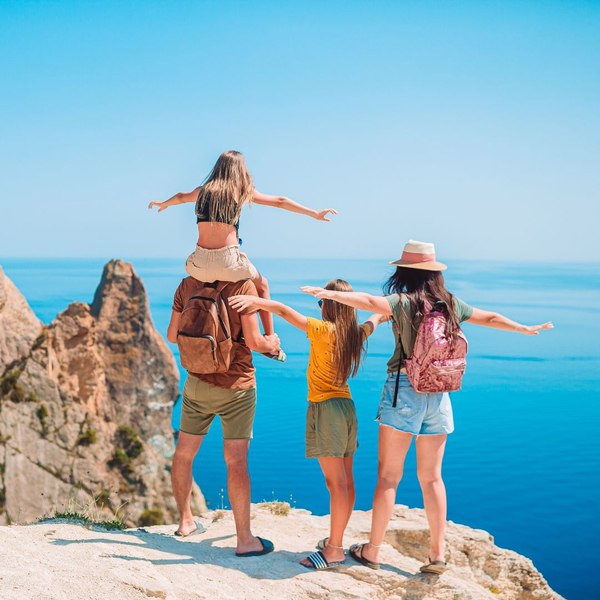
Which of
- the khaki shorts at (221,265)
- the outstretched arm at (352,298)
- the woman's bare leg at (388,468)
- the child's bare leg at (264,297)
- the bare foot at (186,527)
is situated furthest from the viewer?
the bare foot at (186,527)

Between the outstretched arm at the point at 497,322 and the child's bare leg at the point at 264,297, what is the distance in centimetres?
157

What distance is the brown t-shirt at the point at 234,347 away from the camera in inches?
204

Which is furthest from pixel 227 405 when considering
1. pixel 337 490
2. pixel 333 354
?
pixel 337 490

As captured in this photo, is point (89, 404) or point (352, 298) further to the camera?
point (89, 404)

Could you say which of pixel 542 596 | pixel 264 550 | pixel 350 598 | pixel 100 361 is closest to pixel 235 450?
pixel 264 550

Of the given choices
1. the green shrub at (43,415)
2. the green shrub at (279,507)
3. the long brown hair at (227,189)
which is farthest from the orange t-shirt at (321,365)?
the green shrub at (43,415)

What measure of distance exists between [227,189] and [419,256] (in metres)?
1.59

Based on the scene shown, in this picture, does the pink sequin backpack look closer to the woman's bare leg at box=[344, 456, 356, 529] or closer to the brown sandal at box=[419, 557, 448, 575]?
the woman's bare leg at box=[344, 456, 356, 529]

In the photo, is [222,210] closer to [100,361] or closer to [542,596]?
[542,596]

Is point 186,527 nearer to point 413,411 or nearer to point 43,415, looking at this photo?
point 413,411

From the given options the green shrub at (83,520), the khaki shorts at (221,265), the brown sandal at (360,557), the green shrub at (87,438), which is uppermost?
the khaki shorts at (221,265)

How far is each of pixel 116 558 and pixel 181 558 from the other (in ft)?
1.78

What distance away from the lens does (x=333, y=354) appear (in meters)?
5.04

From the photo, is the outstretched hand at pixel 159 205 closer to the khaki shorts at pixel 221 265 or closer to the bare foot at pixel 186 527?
the khaki shorts at pixel 221 265
